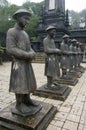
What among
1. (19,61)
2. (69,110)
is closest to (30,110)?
(19,61)

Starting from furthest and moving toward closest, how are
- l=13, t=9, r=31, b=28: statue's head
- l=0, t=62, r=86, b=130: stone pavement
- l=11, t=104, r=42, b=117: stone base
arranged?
l=0, t=62, r=86, b=130: stone pavement, l=11, t=104, r=42, b=117: stone base, l=13, t=9, r=31, b=28: statue's head

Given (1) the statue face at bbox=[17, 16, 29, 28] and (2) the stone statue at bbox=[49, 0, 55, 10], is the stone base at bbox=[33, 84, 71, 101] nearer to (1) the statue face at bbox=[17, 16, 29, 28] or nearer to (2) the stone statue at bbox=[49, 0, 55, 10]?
(1) the statue face at bbox=[17, 16, 29, 28]

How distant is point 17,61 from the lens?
3.00 metres

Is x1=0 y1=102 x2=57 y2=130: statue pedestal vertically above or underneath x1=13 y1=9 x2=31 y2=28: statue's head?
underneath

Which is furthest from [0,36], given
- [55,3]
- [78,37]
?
[78,37]

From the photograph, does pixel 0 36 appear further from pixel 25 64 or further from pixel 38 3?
pixel 38 3

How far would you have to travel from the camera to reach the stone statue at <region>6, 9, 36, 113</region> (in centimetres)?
287

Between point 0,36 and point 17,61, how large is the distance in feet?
54.5

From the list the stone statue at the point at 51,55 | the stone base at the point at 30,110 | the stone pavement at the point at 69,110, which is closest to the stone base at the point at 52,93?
the stone pavement at the point at 69,110

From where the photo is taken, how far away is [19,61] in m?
2.99

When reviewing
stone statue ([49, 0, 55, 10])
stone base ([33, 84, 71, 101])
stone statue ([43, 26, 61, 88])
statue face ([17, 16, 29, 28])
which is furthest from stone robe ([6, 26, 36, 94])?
stone statue ([49, 0, 55, 10])

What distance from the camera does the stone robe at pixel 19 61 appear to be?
2879mm

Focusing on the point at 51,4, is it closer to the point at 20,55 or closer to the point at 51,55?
the point at 51,55

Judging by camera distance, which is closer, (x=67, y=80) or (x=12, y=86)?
(x=12, y=86)
